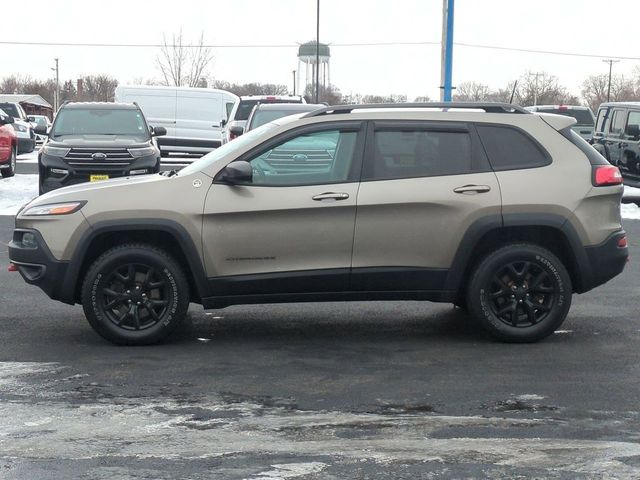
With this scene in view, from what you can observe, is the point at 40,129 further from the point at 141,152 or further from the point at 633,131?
the point at 633,131

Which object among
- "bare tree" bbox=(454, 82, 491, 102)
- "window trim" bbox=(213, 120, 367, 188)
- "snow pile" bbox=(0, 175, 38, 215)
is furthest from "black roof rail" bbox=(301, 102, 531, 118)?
"bare tree" bbox=(454, 82, 491, 102)

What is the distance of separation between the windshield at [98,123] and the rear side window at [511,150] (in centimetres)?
1154

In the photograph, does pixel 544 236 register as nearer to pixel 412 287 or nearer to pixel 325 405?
pixel 412 287

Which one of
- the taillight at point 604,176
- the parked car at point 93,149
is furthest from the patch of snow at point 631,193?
the taillight at point 604,176

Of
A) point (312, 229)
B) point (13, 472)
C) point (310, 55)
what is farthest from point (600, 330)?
point (310, 55)

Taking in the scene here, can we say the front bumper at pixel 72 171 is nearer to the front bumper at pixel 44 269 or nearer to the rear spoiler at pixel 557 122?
the front bumper at pixel 44 269

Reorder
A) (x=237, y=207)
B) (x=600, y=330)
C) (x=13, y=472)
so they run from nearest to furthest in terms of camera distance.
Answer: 1. (x=13, y=472)
2. (x=237, y=207)
3. (x=600, y=330)

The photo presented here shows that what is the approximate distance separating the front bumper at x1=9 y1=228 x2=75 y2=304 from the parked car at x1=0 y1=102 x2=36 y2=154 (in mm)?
20055

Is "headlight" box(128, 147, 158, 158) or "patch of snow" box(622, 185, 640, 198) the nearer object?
"headlight" box(128, 147, 158, 158)

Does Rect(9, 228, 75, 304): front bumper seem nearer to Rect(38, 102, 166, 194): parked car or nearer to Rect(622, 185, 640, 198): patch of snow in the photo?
Rect(38, 102, 166, 194): parked car

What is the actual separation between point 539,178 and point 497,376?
1.73 m

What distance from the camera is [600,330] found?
28.3 feet

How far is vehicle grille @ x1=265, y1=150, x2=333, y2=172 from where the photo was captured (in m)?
7.91

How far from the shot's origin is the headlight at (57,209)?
7.79 m
